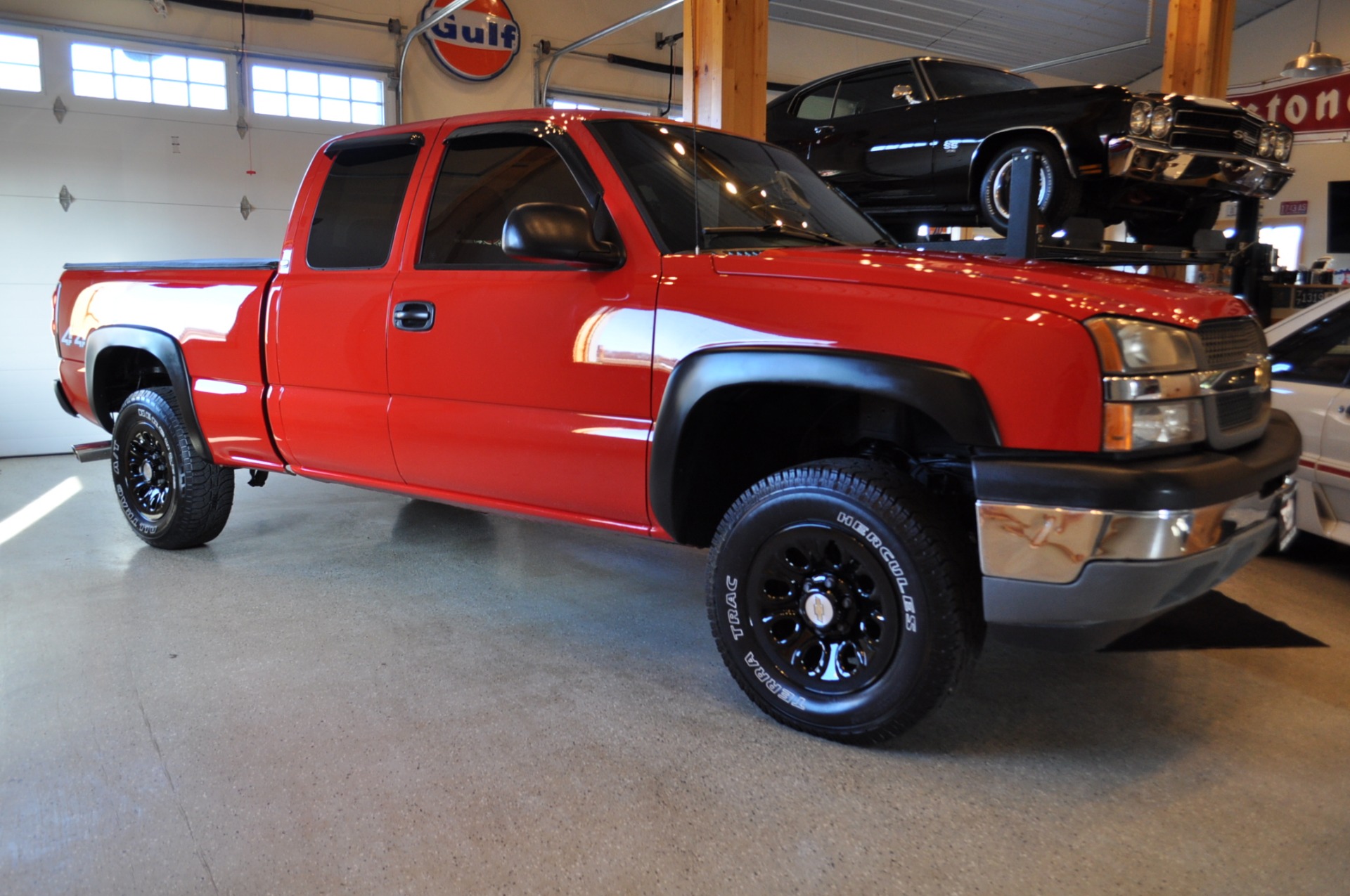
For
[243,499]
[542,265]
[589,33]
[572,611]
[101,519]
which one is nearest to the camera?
[542,265]

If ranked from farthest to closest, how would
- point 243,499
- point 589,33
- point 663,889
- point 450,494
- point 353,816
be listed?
1. point 589,33
2. point 243,499
3. point 450,494
4. point 353,816
5. point 663,889

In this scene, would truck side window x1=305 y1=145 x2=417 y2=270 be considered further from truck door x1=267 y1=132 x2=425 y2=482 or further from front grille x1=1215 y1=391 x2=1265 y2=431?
front grille x1=1215 y1=391 x2=1265 y2=431

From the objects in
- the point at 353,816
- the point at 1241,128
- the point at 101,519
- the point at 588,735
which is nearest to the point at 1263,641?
the point at 588,735

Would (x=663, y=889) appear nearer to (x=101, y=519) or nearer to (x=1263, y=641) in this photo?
(x=1263, y=641)

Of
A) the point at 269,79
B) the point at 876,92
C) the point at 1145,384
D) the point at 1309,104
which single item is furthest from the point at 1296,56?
the point at 1145,384

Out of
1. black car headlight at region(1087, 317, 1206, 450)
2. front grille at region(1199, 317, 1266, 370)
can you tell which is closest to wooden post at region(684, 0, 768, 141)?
front grille at region(1199, 317, 1266, 370)

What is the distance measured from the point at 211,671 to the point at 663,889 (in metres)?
1.77

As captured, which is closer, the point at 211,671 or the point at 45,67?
the point at 211,671

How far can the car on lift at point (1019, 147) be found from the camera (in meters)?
5.21

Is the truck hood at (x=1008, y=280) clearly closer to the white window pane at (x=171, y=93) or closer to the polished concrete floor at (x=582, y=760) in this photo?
the polished concrete floor at (x=582, y=760)

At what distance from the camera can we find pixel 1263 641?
3252mm

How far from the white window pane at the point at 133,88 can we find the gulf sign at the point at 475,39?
263 centimetres

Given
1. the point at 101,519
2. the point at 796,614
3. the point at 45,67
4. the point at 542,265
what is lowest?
the point at 101,519

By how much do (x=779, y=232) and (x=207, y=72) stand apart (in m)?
7.42
